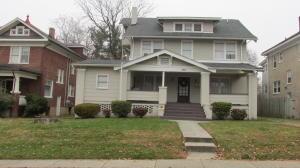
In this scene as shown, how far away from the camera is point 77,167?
1091 cm

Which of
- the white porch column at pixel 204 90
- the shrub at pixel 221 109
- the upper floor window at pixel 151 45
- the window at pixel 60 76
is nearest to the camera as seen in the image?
the shrub at pixel 221 109

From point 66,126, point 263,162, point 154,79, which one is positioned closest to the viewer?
point 263,162

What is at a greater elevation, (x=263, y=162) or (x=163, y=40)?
(x=163, y=40)

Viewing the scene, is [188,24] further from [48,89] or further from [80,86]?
[48,89]

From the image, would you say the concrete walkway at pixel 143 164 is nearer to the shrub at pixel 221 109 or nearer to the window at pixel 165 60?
the shrub at pixel 221 109

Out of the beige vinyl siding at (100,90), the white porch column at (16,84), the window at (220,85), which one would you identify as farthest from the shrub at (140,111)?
the white porch column at (16,84)

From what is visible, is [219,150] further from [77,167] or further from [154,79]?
[154,79]

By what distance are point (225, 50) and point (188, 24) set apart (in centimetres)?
402

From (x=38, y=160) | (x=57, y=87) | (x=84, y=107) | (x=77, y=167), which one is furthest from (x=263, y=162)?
(x=57, y=87)

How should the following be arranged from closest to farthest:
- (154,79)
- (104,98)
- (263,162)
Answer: (263,162) → (104,98) → (154,79)

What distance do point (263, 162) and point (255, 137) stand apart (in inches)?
150

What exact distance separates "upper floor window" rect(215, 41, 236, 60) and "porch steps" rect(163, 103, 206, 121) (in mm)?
5409

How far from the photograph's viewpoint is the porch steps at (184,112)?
83.9ft

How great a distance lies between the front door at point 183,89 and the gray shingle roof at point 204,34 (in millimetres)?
3688
